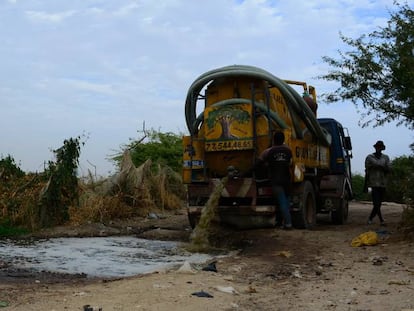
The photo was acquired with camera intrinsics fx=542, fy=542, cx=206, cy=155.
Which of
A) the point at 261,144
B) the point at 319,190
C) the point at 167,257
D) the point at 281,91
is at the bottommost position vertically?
the point at 167,257

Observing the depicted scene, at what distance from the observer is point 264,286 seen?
6.32m

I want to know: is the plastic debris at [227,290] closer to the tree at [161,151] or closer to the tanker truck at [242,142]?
the tanker truck at [242,142]

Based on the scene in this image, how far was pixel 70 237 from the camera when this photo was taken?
1165cm

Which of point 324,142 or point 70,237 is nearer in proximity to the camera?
point 70,237

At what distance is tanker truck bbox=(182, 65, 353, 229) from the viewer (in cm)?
1066

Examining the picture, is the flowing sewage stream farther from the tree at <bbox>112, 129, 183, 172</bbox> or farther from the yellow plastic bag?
the tree at <bbox>112, 129, 183, 172</bbox>

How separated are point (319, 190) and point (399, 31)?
4.18m

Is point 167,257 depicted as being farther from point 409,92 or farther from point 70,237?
point 409,92

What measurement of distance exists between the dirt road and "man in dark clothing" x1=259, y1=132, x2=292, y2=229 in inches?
63.3

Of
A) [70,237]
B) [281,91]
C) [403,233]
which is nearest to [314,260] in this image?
[403,233]

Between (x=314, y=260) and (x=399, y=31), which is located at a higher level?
(x=399, y=31)

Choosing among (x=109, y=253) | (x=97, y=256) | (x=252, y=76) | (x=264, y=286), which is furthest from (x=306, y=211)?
(x=264, y=286)

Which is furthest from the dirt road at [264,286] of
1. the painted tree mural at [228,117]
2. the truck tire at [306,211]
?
the painted tree mural at [228,117]

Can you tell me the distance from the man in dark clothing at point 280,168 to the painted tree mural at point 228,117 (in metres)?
0.73
